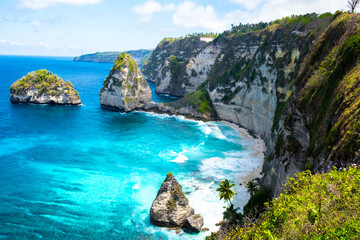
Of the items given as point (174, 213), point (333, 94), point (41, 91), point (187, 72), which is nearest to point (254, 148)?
point (174, 213)

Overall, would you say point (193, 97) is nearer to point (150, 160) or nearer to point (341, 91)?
point (150, 160)

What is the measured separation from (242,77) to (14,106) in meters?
100

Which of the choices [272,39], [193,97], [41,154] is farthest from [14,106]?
[272,39]

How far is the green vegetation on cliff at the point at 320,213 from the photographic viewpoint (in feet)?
50.0

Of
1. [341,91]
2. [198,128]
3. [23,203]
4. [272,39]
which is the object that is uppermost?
[272,39]

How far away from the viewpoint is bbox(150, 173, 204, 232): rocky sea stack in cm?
4147

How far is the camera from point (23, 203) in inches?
1810

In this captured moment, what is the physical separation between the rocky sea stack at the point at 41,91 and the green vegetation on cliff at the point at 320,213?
120346 millimetres

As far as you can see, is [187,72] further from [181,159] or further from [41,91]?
[181,159]

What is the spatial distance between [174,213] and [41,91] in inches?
4195

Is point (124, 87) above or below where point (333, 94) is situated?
below

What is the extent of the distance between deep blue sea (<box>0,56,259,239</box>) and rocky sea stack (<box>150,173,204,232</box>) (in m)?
1.38

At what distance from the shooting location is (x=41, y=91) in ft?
398

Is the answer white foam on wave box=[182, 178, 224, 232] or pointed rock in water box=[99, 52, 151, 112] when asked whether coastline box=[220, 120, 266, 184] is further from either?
pointed rock in water box=[99, 52, 151, 112]
